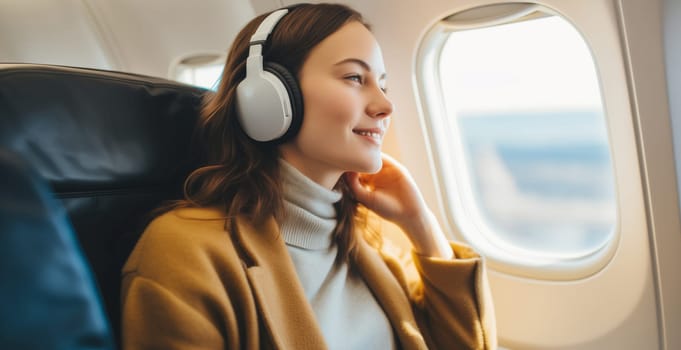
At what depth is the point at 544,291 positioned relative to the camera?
2.01 metres

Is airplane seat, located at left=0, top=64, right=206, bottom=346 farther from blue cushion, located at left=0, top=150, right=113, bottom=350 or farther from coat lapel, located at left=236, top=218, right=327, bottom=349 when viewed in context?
blue cushion, located at left=0, top=150, right=113, bottom=350

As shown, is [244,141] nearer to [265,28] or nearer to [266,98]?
[266,98]

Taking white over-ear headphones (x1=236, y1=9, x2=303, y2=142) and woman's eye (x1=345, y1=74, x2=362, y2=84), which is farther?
woman's eye (x1=345, y1=74, x2=362, y2=84)

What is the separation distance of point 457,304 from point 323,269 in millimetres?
423

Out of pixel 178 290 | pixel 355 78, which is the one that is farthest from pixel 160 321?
pixel 355 78

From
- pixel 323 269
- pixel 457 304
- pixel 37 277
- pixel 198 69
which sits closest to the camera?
pixel 37 277

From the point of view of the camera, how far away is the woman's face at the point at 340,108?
124 cm

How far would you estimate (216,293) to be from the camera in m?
1.00

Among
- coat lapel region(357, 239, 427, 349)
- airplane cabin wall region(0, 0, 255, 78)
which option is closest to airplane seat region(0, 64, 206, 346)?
coat lapel region(357, 239, 427, 349)

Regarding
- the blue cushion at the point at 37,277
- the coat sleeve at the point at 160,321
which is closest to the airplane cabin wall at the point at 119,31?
the coat sleeve at the point at 160,321

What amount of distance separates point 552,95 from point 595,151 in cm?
27

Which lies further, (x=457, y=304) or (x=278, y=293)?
(x=457, y=304)

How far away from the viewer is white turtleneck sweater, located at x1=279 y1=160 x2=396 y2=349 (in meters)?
1.27

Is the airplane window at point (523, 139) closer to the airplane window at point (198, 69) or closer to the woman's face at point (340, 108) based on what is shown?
the woman's face at point (340, 108)
